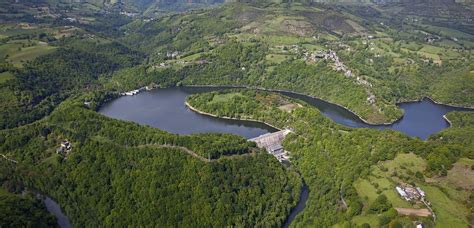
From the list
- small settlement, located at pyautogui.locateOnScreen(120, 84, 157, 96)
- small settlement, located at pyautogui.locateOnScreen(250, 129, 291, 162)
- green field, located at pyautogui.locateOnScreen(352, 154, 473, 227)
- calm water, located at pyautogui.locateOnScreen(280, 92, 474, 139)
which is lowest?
calm water, located at pyautogui.locateOnScreen(280, 92, 474, 139)

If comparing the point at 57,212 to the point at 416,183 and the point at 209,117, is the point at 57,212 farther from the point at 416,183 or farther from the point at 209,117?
the point at 416,183

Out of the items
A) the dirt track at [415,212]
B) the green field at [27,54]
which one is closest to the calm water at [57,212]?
the dirt track at [415,212]

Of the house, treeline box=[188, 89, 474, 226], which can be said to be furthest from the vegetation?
the house

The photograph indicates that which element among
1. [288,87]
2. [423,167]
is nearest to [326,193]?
[423,167]

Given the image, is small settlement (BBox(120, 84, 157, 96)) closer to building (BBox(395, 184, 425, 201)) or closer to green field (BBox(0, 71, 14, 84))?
green field (BBox(0, 71, 14, 84))

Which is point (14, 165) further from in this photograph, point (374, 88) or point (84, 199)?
point (374, 88)

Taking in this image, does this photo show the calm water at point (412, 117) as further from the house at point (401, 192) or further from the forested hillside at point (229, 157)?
the house at point (401, 192)
